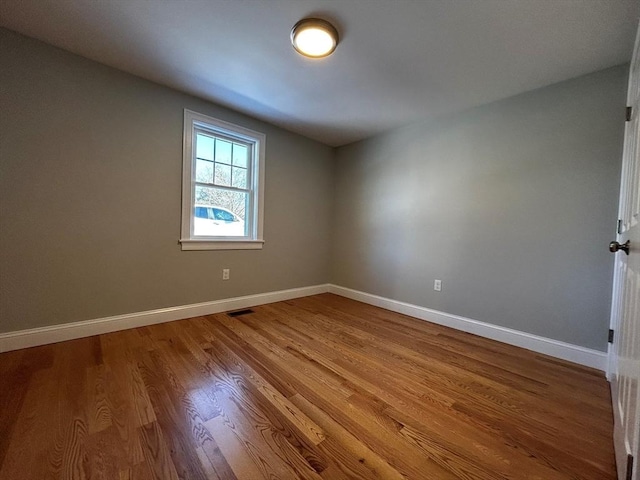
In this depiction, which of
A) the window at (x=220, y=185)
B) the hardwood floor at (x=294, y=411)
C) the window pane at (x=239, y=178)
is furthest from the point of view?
the window pane at (x=239, y=178)

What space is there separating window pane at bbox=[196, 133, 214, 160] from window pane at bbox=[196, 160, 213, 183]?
0.07 meters

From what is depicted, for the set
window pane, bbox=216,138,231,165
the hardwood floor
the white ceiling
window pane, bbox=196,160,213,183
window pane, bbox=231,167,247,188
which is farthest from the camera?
window pane, bbox=231,167,247,188

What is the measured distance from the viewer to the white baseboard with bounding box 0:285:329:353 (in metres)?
1.82

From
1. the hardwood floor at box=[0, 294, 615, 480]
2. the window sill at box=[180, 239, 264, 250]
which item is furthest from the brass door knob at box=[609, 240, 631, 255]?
the window sill at box=[180, 239, 264, 250]

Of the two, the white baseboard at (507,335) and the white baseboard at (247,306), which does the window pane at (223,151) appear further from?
the white baseboard at (507,335)

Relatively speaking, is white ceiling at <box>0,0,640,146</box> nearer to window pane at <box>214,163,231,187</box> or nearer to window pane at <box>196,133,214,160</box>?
window pane at <box>196,133,214,160</box>

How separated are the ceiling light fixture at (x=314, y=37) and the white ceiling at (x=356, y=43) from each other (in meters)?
0.04

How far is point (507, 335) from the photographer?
7.39 feet

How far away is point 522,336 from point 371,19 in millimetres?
2741

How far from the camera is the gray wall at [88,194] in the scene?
1792 millimetres

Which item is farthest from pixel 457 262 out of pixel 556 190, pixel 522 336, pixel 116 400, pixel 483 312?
pixel 116 400

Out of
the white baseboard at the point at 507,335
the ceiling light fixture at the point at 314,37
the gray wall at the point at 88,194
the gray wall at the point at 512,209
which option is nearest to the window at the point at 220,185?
the gray wall at the point at 88,194

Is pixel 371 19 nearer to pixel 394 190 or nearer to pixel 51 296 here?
pixel 394 190

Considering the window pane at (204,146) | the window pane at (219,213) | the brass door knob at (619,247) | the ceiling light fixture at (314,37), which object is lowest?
the brass door knob at (619,247)
